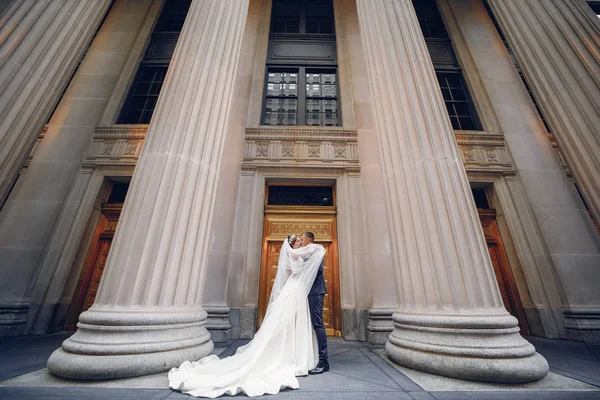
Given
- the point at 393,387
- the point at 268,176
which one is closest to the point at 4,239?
the point at 268,176

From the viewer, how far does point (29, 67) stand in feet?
15.7

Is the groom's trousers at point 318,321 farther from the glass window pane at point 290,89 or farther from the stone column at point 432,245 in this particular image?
the glass window pane at point 290,89

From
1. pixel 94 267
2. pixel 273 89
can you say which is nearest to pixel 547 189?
pixel 273 89

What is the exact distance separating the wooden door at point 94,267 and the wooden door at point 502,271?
35.2 feet

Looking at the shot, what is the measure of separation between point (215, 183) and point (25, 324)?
6.04 metres

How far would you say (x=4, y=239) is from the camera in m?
6.53

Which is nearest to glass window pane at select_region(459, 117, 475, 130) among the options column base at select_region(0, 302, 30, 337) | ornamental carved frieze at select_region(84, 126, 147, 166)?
ornamental carved frieze at select_region(84, 126, 147, 166)

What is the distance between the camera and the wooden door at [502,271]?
6832 mm

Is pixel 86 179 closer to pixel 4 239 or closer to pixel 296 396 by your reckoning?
pixel 4 239

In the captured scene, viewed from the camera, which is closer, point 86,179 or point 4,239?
point 4,239

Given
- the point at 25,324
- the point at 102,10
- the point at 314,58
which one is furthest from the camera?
the point at 314,58

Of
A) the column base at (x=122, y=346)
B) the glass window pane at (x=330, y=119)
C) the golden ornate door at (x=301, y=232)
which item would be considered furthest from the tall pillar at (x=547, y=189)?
the column base at (x=122, y=346)

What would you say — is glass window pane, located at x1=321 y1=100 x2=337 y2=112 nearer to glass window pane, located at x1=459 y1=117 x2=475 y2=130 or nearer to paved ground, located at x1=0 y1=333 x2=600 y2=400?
glass window pane, located at x1=459 y1=117 x2=475 y2=130

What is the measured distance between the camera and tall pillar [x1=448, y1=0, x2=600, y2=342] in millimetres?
6172
